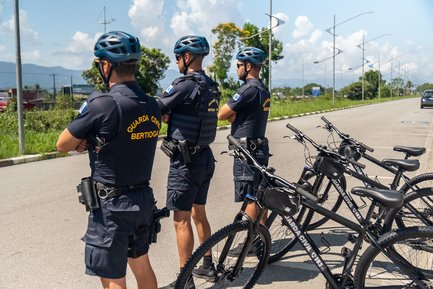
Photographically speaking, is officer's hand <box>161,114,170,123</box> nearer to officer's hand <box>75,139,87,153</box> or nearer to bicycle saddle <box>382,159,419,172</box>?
officer's hand <box>75,139,87,153</box>

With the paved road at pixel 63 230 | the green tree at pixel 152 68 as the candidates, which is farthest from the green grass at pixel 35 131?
the green tree at pixel 152 68

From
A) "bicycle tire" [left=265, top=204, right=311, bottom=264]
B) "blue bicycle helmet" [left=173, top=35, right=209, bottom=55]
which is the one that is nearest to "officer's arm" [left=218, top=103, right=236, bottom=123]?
"blue bicycle helmet" [left=173, top=35, right=209, bottom=55]

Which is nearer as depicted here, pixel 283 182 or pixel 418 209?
pixel 283 182

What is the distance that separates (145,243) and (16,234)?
320 centimetres

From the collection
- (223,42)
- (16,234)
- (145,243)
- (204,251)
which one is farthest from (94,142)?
(223,42)

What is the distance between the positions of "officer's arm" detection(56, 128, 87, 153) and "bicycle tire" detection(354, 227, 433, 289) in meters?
1.93

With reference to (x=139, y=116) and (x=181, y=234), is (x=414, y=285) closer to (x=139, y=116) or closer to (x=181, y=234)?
(x=181, y=234)

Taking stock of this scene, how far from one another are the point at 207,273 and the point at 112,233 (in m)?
1.00

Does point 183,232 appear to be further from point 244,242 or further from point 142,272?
point 142,272

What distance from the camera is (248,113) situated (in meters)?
4.53

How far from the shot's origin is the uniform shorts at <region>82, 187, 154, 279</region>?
2607 mm

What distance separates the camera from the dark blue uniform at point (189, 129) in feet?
12.3

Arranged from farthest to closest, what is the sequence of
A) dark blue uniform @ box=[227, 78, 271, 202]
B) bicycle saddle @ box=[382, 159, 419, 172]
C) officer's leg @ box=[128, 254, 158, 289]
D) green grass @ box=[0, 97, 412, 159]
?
green grass @ box=[0, 97, 412, 159] → dark blue uniform @ box=[227, 78, 271, 202] → bicycle saddle @ box=[382, 159, 419, 172] → officer's leg @ box=[128, 254, 158, 289]

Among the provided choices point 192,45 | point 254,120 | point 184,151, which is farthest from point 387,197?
point 192,45
